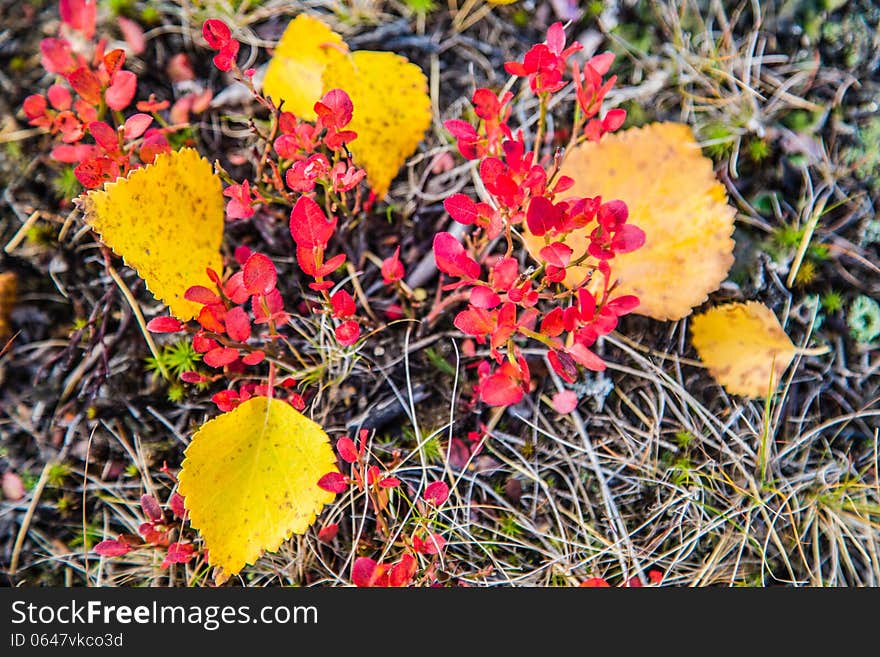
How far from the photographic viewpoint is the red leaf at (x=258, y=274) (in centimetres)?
137

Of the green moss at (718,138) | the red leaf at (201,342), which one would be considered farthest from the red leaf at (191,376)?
the green moss at (718,138)

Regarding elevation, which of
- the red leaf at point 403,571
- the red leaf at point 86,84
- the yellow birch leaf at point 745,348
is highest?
the red leaf at point 86,84

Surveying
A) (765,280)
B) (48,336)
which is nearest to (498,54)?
(765,280)

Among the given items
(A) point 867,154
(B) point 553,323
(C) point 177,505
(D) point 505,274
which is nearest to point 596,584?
(B) point 553,323

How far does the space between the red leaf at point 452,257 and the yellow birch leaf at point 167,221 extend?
546 mm

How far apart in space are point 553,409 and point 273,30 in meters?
1.25

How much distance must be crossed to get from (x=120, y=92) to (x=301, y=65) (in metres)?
0.43

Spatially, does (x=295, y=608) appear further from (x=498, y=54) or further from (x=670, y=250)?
(x=498, y=54)

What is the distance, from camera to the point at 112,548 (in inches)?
61.9

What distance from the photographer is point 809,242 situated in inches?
70.1

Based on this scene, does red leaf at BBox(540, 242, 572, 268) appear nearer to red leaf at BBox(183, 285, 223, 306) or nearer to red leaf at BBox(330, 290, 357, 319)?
red leaf at BBox(330, 290, 357, 319)

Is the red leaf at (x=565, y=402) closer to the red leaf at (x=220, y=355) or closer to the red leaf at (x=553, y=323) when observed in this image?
the red leaf at (x=553, y=323)

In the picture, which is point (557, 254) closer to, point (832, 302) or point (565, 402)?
point (565, 402)

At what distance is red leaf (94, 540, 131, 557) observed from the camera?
5.13 ft
